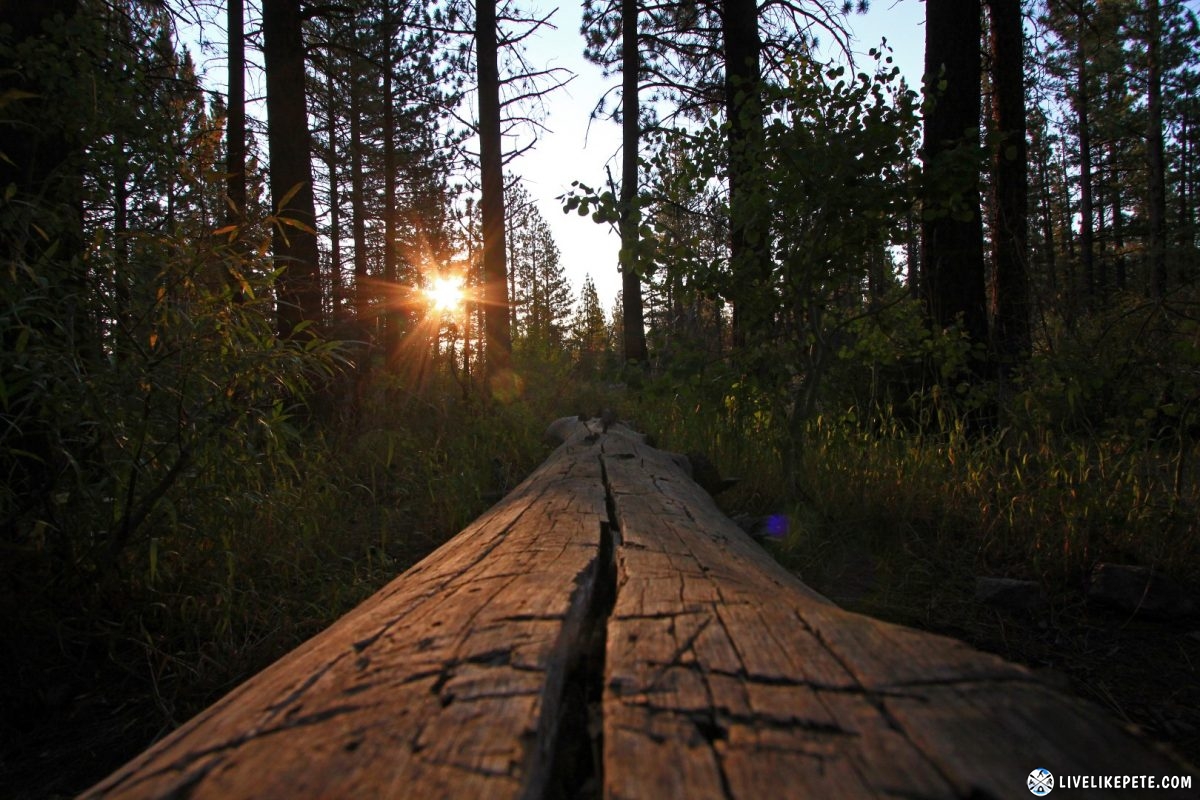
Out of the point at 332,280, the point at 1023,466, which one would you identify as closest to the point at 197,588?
the point at 1023,466

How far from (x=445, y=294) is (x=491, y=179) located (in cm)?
255

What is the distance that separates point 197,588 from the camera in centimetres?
237

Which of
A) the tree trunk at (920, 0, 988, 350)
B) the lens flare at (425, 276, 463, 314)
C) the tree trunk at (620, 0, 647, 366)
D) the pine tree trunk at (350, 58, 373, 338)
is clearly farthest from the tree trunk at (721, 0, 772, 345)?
the pine tree trunk at (350, 58, 373, 338)

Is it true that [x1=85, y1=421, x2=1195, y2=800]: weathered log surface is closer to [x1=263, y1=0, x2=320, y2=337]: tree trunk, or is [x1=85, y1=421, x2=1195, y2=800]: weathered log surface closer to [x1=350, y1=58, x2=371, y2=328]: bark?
[x1=263, y1=0, x2=320, y2=337]: tree trunk

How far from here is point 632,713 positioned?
78cm

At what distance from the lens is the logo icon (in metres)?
0.61

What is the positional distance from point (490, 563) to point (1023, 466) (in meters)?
3.19

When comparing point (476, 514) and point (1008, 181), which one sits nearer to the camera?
point (476, 514)

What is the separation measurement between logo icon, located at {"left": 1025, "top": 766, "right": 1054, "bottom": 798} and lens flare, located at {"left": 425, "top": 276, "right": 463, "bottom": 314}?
7.59 metres

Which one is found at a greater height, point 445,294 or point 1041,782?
point 445,294

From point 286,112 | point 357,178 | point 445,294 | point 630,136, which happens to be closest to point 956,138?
point 445,294

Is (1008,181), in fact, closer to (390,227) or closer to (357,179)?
(390,227)

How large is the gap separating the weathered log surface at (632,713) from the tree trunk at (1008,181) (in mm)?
4835

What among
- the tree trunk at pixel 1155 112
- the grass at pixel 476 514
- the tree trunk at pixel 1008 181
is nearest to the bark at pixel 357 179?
the grass at pixel 476 514
